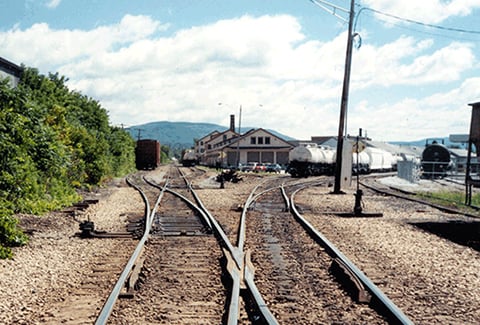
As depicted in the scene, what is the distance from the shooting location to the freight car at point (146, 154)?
67.7 m

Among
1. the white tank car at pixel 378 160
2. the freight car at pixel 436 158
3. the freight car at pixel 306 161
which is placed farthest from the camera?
the white tank car at pixel 378 160

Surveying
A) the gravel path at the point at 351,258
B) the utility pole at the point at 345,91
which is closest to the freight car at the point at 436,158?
the utility pole at the point at 345,91

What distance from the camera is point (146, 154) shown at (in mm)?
68562

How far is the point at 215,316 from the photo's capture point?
5719mm

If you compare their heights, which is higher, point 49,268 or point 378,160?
point 378,160

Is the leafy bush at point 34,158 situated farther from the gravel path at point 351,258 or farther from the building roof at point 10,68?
the building roof at point 10,68

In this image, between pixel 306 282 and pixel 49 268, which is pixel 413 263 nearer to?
pixel 306 282

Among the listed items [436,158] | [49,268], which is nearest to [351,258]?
[49,268]

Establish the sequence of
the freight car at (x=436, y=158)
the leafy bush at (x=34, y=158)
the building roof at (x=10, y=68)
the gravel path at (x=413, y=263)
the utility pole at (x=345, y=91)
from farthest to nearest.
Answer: the freight car at (x=436, y=158), the building roof at (x=10, y=68), the utility pole at (x=345, y=91), the leafy bush at (x=34, y=158), the gravel path at (x=413, y=263)

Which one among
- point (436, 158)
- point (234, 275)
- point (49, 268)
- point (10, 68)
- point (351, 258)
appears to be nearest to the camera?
point (234, 275)

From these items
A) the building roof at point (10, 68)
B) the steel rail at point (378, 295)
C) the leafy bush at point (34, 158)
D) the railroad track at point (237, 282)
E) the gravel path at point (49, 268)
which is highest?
the building roof at point (10, 68)

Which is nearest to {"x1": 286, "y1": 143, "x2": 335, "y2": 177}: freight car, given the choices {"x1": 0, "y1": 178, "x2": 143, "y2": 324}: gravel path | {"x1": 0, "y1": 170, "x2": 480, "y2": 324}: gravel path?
{"x1": 0, "y1": 170, "x2": 480, "y2": 324}: gravel path

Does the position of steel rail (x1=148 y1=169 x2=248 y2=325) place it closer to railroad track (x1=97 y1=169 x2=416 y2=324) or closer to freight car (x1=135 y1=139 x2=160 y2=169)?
railroad track (x1=97 y1=169 x2=416 y2=324)

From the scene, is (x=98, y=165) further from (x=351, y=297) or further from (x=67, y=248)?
(x=351, y=297)
